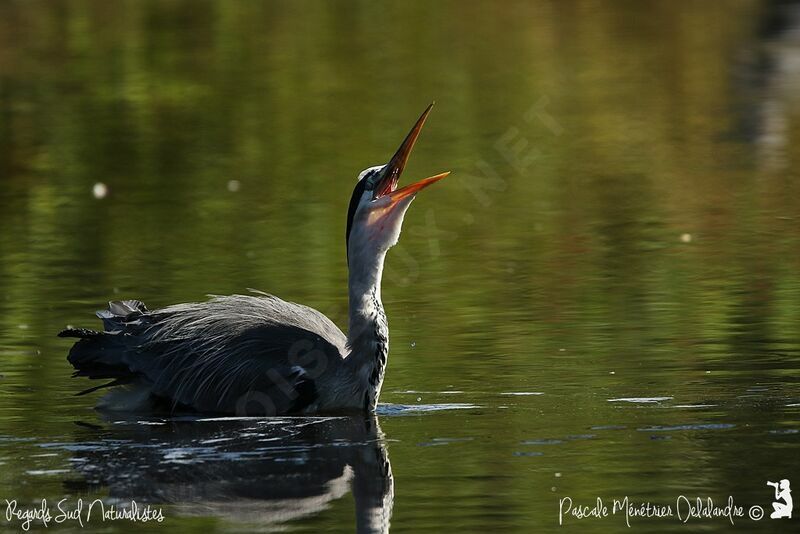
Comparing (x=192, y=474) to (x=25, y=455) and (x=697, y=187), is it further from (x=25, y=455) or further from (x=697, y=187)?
(x=697, y=187)

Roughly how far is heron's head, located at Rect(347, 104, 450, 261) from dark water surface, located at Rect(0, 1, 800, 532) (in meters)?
0.89

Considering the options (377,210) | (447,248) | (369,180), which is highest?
(369,180)

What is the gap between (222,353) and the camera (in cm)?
1064

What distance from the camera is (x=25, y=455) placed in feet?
31.2

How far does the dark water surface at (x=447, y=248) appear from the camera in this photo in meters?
8.91

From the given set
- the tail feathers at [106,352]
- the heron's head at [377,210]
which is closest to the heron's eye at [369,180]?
the heron's head at [377,210]

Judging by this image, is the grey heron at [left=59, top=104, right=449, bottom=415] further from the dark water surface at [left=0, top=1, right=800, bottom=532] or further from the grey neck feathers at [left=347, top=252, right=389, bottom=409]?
the dark water surface at [left=0, top=1, right=800, bottom=532]

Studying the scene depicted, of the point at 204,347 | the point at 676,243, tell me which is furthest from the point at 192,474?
the point at 676,243

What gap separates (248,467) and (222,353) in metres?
1.58

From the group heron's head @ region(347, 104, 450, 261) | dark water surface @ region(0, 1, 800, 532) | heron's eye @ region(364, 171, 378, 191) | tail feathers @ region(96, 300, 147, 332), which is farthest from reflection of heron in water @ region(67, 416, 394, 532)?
heron's eye @ region(364, 171, 378, 191)

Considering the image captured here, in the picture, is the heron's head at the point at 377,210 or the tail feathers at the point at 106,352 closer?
the heron's head at the point at 377,210

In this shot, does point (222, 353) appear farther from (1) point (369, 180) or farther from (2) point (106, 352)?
(1) point (369, 180)

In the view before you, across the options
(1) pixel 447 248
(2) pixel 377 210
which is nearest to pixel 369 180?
(2) pixel 377 210

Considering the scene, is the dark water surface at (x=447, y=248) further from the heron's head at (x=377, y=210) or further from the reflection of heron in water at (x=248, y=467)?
the heron's head at (x=377, y=210)
